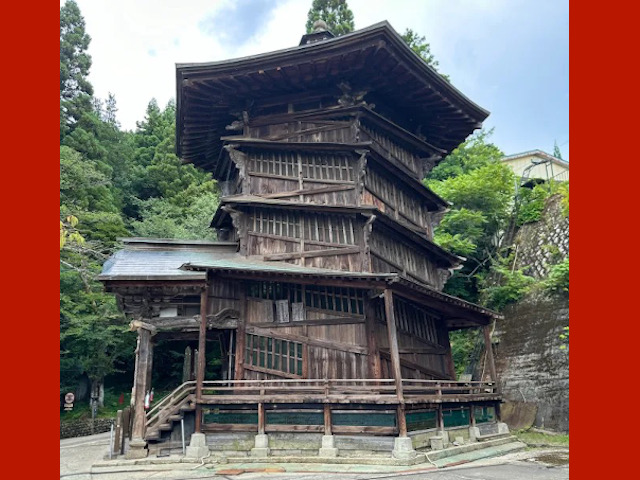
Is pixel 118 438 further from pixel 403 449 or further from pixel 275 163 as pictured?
pixel 275 163

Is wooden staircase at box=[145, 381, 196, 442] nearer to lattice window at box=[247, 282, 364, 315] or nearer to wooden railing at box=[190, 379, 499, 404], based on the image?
wooden railing at box=[190, 379, 499, 404]

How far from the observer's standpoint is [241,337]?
→ 13938mm

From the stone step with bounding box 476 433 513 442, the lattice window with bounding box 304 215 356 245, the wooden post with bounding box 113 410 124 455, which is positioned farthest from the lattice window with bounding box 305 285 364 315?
the wooden post with bounding box 113 410 124 455

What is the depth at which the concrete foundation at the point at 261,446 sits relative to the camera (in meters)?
11.9

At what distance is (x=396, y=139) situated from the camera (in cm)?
1869

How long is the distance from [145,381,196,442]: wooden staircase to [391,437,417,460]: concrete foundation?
17.7 feet

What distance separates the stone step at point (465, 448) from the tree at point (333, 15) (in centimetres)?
3092

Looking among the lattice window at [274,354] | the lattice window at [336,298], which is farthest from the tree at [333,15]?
the lattice window at [274,354]

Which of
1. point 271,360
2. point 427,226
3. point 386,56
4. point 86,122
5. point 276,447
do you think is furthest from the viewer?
point 86,122

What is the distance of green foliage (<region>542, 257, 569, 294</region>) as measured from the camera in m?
21.2

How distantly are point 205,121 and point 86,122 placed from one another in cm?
2558

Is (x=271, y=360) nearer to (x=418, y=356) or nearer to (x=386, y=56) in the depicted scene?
(x=418, y=356)

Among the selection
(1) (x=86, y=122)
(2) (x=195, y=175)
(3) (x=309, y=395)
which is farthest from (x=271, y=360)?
(1) (x=86, y=122)

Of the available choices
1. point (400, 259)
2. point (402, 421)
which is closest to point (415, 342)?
point (400, 259)
